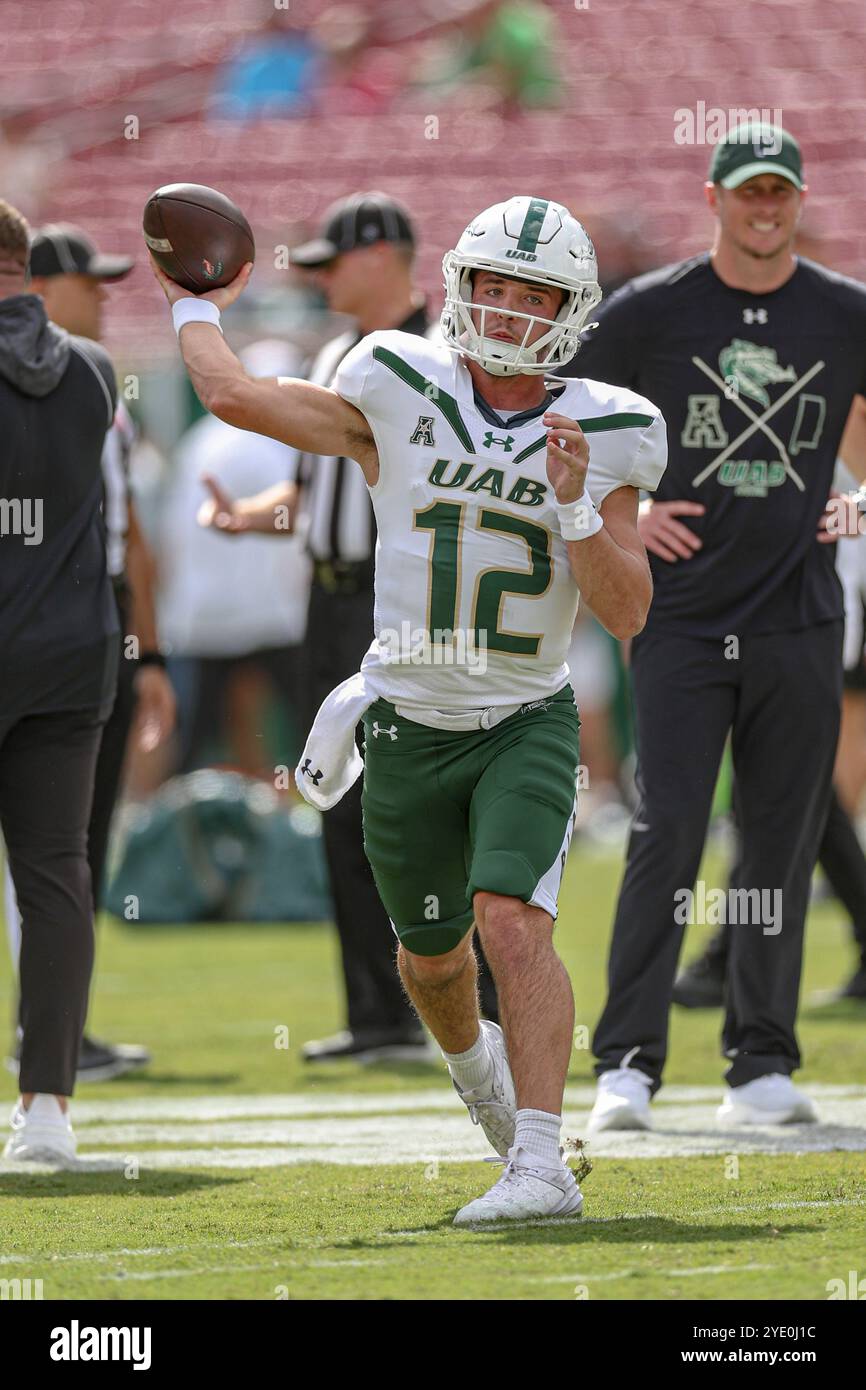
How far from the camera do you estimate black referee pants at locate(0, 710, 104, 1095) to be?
5.20 meters

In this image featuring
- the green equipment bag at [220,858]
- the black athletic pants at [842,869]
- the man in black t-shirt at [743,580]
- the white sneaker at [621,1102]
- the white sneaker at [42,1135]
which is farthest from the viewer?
the green equipment bag at [220,858]

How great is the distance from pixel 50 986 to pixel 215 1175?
59cm

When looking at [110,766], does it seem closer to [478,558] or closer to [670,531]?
[670,531]

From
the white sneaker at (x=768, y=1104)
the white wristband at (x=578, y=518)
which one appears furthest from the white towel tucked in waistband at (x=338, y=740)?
the white sneaker at (x=768, y=1104)

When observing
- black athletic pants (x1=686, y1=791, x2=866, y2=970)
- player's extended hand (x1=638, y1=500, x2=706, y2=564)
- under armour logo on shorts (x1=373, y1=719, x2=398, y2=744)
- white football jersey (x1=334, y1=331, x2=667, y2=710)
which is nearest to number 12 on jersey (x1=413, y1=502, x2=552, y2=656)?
white football jersey (x1=334, y1=331, x2=667, y2=710)

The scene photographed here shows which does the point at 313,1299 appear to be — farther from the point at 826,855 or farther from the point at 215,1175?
the point at 826,855

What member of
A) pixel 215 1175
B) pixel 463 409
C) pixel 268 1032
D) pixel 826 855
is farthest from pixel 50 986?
pixel 826 855

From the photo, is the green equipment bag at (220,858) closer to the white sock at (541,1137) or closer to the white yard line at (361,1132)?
the white yard line at (361,1132)

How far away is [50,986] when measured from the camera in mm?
5207

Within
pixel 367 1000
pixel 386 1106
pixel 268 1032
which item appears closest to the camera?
pixel 386 1106

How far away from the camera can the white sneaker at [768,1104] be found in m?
5.59

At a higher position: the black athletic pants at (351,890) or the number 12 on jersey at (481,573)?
the number 12 on jersey at (481,573)

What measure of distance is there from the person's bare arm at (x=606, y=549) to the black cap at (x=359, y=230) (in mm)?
2963

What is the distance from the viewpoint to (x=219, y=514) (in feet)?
22.2
